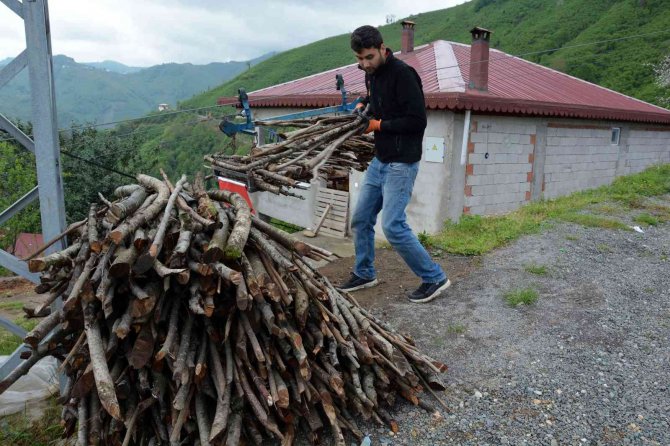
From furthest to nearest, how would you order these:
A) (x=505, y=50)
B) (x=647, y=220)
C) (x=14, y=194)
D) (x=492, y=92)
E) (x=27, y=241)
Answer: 1. (x=505, y=50)
2. (x=27, y=241)
3. (x=14, y=194)
4. (x=492, y=92)
5. (x=647, y=220)

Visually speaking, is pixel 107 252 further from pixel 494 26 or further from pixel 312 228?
pixel 494 26

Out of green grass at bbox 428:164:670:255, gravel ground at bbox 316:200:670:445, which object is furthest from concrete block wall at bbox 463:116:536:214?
gravel ground at bbox 316:200:670:445

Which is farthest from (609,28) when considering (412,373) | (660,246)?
A: (412,373)

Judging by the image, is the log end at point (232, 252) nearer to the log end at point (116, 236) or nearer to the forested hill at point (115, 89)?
the log end at point (116, 236)

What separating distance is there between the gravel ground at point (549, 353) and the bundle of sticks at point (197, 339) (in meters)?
0.48

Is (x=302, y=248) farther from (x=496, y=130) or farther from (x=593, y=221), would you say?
(x=496, y=130)

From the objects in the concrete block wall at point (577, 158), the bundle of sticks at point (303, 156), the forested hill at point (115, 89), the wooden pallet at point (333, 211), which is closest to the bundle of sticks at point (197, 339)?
the bundle of sticks at point (303, 156)

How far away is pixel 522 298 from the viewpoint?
4.88 metres

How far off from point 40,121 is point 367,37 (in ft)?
8.31

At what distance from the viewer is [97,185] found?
19391 millimetres

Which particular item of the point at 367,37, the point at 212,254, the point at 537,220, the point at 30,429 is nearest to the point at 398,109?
the point at 367,37

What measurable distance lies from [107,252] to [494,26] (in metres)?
51.0

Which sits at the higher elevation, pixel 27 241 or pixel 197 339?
pixel 197 339

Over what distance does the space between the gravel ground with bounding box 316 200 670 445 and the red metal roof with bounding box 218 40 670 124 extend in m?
5.29
